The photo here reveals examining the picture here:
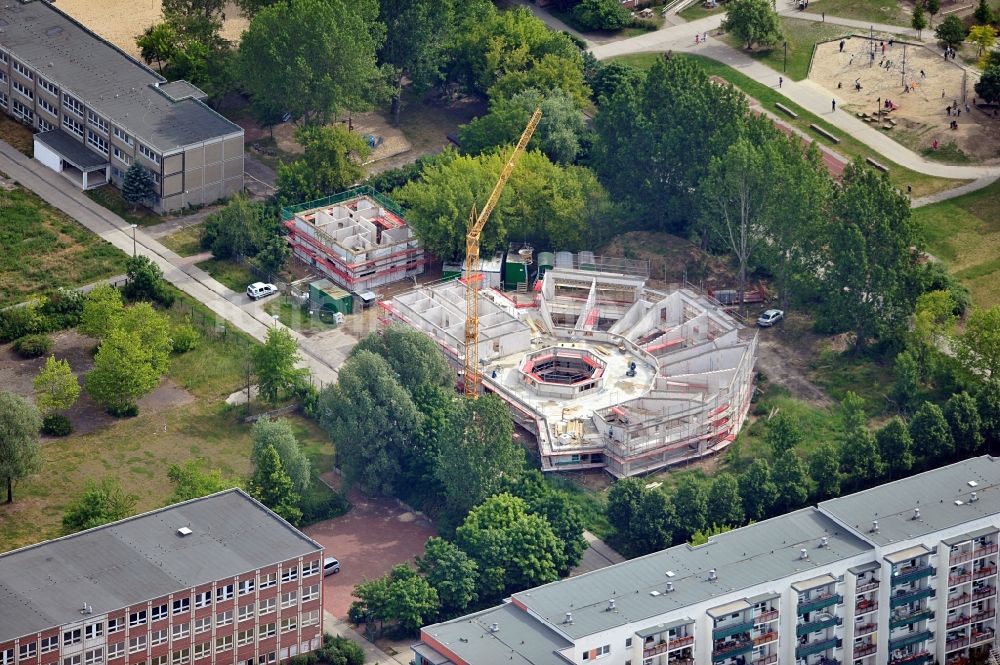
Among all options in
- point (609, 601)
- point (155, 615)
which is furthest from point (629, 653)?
point (155, 615)

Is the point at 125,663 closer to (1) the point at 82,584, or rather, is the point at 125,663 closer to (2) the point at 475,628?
(1) the point at 82,584

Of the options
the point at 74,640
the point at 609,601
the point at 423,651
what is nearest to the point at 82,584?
the point at 74,640

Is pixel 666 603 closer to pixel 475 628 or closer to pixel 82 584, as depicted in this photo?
pixel 475 628

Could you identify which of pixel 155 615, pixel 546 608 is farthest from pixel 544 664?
pixel 155 615

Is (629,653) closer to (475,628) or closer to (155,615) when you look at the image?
(475,628)
